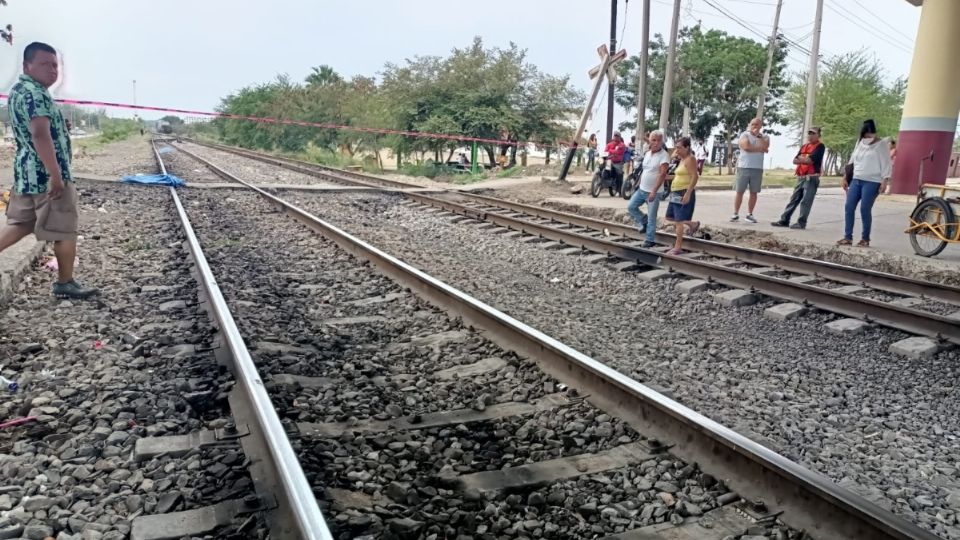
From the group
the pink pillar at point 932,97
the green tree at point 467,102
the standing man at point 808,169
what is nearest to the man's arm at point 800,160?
the standing man at point 808,169

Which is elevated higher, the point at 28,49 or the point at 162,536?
the point at 28,49

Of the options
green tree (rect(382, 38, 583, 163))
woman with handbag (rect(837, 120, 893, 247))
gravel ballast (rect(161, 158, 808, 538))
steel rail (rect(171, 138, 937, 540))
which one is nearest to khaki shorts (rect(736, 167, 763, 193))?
woman with handbag (rect(837, 120, 893, 247))

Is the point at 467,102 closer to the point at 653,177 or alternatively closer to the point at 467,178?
the point at 467,178

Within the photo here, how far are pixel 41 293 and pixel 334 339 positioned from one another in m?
3.00

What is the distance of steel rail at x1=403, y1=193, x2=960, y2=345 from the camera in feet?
18.7

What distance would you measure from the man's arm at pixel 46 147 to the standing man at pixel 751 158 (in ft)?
32.6

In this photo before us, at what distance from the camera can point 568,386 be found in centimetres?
414

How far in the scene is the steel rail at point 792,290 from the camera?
225 inches

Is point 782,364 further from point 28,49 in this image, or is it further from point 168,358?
point 28,49

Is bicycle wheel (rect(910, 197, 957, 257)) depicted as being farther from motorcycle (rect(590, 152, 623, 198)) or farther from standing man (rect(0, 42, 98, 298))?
standing man (rect(0, 42, 98, 298))

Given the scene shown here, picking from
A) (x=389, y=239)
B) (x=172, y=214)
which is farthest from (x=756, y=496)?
(x=172, y=214)

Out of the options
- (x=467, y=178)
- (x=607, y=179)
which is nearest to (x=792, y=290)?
(x=607, y=179)

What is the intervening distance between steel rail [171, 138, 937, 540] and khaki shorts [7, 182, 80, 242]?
3567 millimetres

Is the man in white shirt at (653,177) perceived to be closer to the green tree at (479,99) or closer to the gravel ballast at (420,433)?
the gravel ballast at (420,433)
